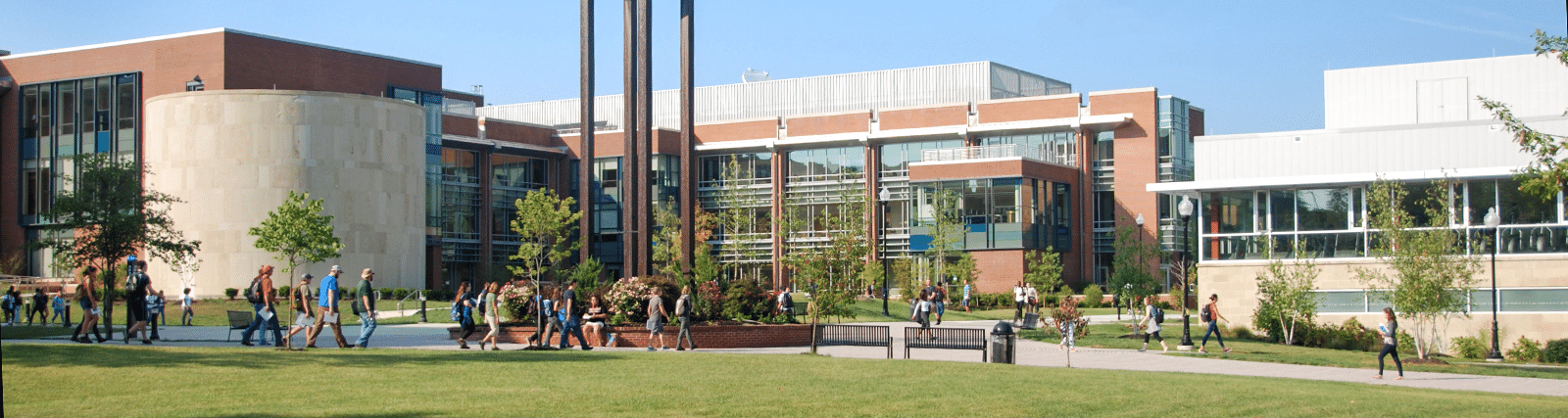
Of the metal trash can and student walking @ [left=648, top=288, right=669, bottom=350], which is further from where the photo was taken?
student walking @ [left=648, top=288, right=669, bottom=350]

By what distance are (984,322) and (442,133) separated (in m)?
36.5

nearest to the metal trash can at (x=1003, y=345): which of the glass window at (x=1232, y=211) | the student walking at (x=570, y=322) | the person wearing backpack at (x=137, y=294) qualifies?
the student walking at (x=570, y=322)

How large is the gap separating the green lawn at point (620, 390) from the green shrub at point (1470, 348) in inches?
547

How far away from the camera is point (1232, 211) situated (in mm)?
35094

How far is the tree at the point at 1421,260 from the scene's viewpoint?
2817 centimetres

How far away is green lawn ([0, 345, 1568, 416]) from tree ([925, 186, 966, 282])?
1495 inches

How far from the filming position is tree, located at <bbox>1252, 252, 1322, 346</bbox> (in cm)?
3097

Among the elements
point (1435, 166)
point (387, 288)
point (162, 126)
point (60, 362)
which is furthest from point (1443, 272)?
point (162, 126)

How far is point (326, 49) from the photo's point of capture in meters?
63.8

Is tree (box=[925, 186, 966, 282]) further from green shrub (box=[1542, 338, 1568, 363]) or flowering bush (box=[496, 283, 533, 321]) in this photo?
flowering bush (box=[496, 283, 533, 321])

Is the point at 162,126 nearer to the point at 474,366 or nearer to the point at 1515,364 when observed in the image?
the point at 474,366

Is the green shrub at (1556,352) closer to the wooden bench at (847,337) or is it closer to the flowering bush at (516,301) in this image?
the wooden bench at (847,337)

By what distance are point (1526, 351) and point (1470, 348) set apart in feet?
3.69

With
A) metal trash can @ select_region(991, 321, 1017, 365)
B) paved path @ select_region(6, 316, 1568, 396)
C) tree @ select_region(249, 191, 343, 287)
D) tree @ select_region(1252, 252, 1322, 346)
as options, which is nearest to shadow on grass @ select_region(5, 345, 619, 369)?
paved path @ select_region(6, 316, 1568, 396)
